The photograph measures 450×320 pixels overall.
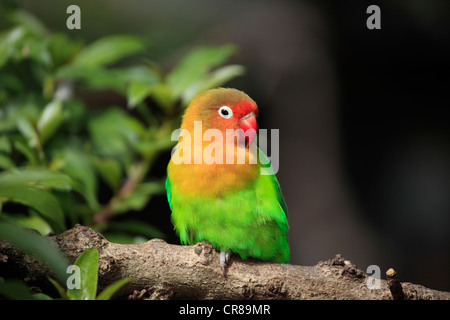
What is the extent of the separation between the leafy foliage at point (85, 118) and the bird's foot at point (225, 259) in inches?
19.8

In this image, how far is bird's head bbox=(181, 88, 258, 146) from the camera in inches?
55.4

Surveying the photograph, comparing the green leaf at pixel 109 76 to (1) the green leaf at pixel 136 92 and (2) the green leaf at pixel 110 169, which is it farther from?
(2) the green leaf at pixel 110 169

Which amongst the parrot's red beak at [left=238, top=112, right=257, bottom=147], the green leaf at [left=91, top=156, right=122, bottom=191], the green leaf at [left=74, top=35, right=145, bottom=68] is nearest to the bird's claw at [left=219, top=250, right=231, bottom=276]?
the parrot's red beak at [left=238, top=112, right=257, bottom=147]

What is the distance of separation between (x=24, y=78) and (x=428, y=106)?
232 centimetres

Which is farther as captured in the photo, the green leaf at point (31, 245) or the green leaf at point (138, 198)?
the green leaf at point (138, 198)

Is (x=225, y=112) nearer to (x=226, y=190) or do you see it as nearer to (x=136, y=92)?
(x=226, y=190)

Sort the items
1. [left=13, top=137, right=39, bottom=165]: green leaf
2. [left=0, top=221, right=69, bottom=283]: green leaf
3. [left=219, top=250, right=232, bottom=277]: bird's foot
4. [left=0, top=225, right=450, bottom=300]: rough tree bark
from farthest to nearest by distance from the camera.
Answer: [left=13, top=137, right=39, bottom=165]: green leaf → [left=219, top=250, right=232, bottom=277]: bird's foot → [left=0, top=225, right=450, bottom=300]: rough tree bark → [left=0, top=221, right=69, bottom=283]: green leaf

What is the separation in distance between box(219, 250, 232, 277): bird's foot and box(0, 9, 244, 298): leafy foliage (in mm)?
504

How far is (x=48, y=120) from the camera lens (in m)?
1.60

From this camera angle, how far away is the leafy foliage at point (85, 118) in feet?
5.23

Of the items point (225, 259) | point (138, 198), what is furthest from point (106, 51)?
point (225, 259)

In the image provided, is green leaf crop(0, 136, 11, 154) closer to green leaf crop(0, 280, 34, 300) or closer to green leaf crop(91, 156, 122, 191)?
green leaf crop(91, 156, 122, 191)

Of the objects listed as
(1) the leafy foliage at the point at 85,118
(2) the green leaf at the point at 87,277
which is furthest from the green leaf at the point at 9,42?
(2) the green leaf at the point at 87,277

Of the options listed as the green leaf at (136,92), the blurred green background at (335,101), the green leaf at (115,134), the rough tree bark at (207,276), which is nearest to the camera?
the rough tree bark at (207,276)
